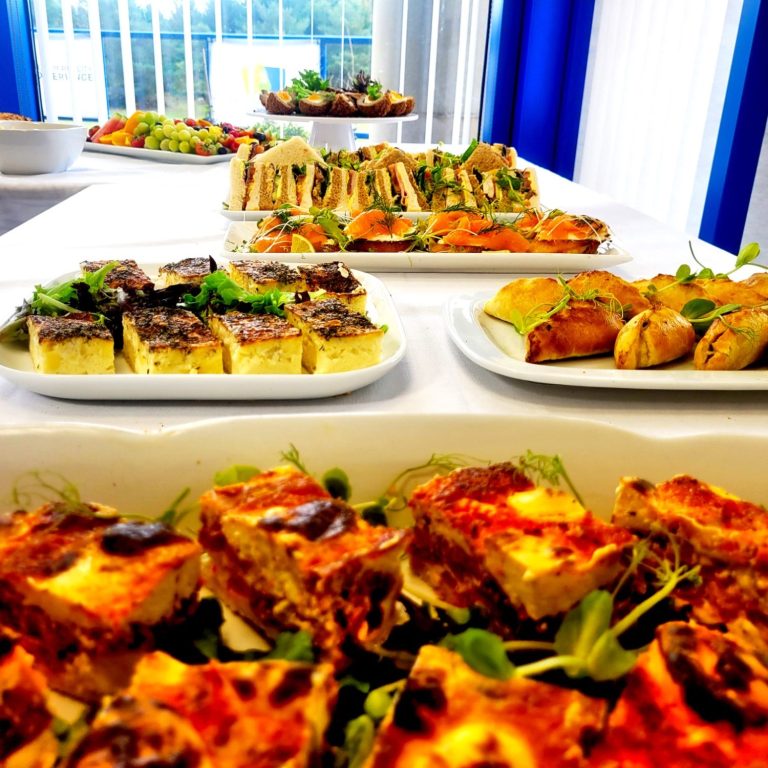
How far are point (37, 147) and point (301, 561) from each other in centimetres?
287

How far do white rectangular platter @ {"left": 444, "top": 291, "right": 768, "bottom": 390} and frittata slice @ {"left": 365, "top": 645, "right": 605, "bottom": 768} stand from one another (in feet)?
2.04

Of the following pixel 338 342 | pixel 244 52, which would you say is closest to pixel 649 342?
pixel 338 342

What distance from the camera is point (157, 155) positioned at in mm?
3510

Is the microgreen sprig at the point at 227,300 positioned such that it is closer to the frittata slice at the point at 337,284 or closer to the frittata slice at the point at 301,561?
the frittata slice at the point at 337,284

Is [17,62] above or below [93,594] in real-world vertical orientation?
above

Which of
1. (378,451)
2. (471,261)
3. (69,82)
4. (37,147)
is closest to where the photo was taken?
(378,451)

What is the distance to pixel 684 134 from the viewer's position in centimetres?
427

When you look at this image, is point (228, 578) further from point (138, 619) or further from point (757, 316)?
point (757, 316)

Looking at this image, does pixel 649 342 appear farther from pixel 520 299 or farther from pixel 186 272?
pixel 186 272

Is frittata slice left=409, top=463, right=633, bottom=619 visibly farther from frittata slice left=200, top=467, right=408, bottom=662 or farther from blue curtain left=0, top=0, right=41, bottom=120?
blue curtain left=0, top=0, right=41, bottom=120

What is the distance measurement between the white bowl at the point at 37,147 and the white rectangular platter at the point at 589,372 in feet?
7.67

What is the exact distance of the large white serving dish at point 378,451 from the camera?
0.80 m

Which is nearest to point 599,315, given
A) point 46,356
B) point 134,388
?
point 134,388

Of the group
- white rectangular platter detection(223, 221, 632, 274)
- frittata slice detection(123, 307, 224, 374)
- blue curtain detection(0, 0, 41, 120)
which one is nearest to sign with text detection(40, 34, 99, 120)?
blue curtain detection(0, 0, 41, 120)
